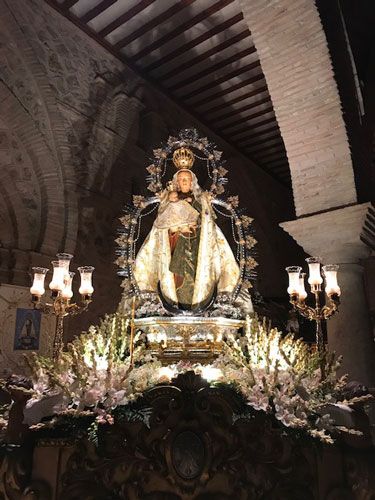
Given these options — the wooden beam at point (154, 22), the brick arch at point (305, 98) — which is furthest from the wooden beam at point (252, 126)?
the brick arch at point (305, 98)

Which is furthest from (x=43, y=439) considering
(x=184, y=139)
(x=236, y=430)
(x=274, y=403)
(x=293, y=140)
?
(x=293, y=140)

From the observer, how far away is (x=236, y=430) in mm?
2473

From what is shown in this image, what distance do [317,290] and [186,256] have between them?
4.70ft

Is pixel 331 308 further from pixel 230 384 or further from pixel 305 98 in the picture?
pixel 305 98

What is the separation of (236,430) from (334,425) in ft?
2.10

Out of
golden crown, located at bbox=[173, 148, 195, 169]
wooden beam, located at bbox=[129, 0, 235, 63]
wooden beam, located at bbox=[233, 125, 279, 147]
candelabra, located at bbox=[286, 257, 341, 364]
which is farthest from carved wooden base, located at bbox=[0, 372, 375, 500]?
wooden beam, located at bbox=[233, 125, 279, 147]

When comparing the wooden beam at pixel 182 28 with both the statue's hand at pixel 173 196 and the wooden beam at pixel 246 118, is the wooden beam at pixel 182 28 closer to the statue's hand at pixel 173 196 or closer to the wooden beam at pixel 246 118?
the wooden beam at pixel 246 118

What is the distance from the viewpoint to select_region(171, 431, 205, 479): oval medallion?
2416 mm

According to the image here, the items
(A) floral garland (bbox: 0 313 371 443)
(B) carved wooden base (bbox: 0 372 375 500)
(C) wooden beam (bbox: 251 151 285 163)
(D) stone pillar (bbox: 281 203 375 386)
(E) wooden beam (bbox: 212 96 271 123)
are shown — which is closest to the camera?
(B) carved wooden base (bbox: 0 372 375 500)

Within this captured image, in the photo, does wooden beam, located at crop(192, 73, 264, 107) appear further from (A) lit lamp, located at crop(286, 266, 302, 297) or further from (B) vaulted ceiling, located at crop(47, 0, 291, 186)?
(A) lit lamp, located at crop(286, 266, 302, 297)

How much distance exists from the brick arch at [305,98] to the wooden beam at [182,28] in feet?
6.65

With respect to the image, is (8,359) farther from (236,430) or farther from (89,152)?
(236,430)

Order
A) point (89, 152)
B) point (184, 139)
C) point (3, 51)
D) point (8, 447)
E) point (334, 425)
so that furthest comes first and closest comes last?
point (89, 152), point (3, 51), point (184, 139), point (334, 425), point (8, 447)

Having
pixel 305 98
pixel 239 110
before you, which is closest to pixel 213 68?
pixel 239 110
